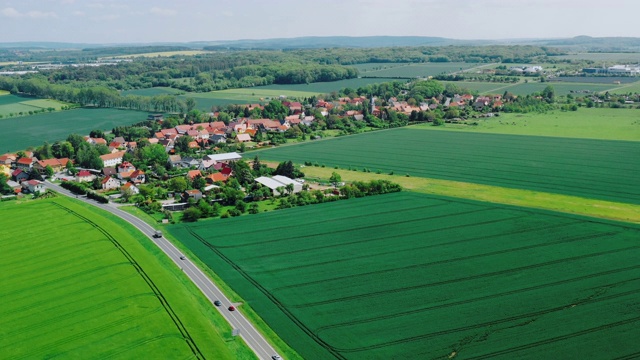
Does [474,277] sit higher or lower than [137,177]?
lower

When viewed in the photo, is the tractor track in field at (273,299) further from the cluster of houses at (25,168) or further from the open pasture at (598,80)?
the open pasture at (598,80)

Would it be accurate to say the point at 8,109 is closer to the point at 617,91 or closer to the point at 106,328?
the point at 106,328

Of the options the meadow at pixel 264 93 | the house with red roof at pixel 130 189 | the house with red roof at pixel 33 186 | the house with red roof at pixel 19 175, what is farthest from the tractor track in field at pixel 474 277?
the meadow at pixel 264 93

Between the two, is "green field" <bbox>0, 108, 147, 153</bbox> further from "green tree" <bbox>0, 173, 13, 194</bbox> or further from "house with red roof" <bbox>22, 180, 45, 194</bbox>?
"house with red roof" <bbox>22, 180, 45, 194</bbox>

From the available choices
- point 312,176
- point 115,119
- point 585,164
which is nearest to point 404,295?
point 312,176

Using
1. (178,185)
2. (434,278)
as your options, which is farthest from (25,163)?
(434,278)

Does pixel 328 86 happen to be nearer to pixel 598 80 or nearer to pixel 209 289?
pixel 598 80
